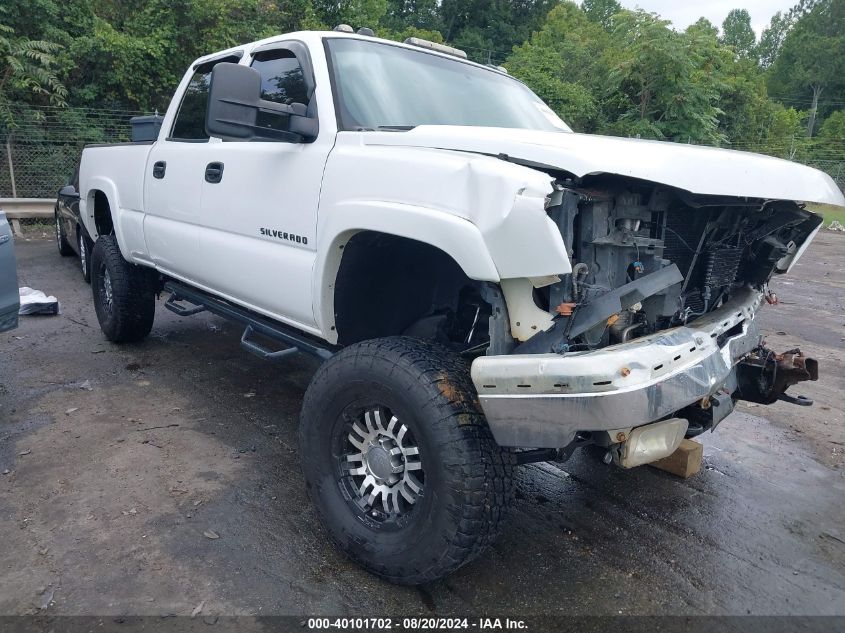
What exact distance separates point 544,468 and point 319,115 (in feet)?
7.61

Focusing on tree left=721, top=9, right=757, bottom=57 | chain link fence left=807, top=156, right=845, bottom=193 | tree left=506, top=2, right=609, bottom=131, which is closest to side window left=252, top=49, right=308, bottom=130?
tree left=506, top=2, right=609, bottom=131

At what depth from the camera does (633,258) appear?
8.03 ft

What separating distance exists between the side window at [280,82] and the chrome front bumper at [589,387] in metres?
1.86

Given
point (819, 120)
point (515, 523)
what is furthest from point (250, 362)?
point (819, 120)

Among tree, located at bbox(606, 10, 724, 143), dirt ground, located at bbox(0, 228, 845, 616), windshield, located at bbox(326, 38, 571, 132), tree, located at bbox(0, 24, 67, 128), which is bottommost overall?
dirt ground, located at bbox(0, 228, 845, 616)

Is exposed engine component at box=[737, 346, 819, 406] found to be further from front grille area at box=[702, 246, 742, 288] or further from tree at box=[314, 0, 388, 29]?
tree at box=[314, 0, 388, 29]

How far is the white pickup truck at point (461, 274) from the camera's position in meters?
2.28

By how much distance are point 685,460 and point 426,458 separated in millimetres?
1869

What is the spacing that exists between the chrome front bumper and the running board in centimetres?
123

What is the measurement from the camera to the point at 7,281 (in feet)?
13.4

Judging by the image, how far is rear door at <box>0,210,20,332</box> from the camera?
403 centimetres

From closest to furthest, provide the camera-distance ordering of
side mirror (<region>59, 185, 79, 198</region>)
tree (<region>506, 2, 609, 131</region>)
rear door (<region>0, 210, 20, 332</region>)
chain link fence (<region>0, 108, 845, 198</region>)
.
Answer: rear door (<region>0, 210, 20, 332</region>) → side mirror (<region>59, 185, 79, 198</region>) → chain link fence (<region>0, 108, 845, 198</region>) → tree (<region>506, 2, 609, 131</region>)

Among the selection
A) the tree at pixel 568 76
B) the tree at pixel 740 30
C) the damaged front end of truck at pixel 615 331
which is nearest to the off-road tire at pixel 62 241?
the damaged front end of truck at pixel 615 331

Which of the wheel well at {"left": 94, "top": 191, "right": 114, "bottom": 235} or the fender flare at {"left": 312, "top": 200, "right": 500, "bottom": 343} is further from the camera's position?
the wheel well at {"left": 94, "top": 191, "right": 114, "bottom": 235}
